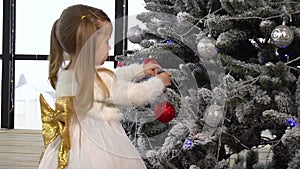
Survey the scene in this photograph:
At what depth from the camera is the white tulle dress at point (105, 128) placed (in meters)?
1.46

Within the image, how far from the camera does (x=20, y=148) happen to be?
3574 mm

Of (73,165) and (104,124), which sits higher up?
(104,124)

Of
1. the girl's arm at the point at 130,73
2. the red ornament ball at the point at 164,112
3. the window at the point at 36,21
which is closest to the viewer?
the red ornament ball at the point at 164,112

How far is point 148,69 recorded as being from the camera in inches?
57.7

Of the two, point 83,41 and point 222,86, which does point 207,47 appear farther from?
point 83,41

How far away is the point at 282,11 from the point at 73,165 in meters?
0.80

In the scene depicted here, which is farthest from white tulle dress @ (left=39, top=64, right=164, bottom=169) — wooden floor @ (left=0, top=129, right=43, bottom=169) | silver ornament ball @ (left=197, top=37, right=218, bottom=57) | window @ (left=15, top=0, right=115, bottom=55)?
window @ (left=15, top=0, right=115, bottom=55)

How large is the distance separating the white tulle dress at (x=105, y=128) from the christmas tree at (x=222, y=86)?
9 centimetres

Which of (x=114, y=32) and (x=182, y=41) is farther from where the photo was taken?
(x=182, y=41)

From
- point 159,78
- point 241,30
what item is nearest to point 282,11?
point 241,30

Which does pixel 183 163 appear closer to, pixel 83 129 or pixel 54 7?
pixel 83 129

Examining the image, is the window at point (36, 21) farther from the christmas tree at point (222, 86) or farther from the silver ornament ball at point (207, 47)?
the silver ornament ball at point (207, 47)

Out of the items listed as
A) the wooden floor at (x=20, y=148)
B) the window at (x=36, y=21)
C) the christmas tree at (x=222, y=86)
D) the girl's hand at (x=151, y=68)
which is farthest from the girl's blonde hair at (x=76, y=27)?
the window at (x=36, y=21)

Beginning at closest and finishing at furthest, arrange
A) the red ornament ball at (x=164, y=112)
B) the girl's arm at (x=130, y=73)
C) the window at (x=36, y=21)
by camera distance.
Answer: the red ornament ball at (x=164, y=112) < the girl's arm at (x=130, y=73) < the window at (x=36, y=21)
